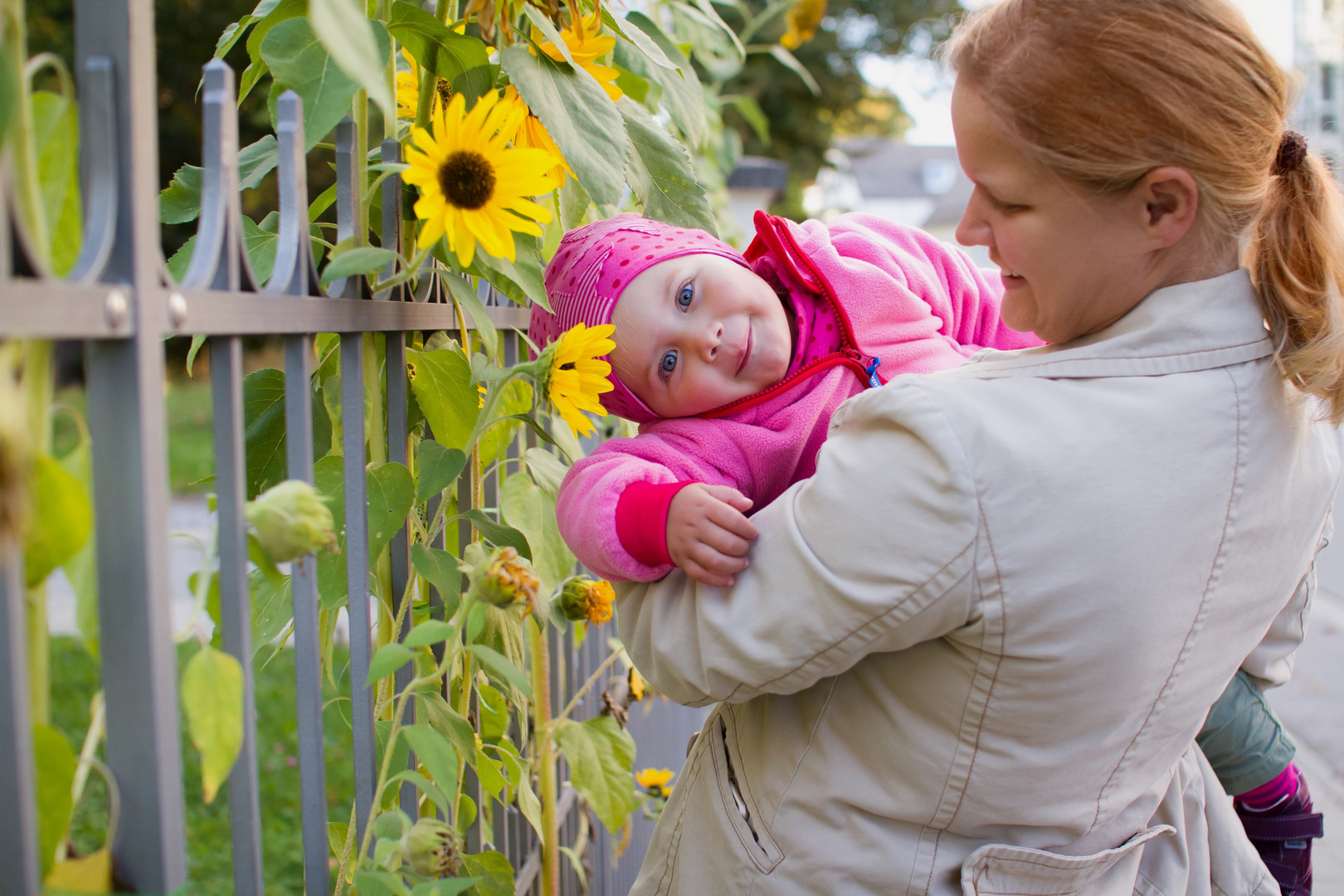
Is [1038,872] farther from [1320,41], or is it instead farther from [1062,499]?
[1320,41]

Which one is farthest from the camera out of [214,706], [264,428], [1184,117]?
[264,428]

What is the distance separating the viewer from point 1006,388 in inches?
31.8

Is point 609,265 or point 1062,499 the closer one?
point 1062,499

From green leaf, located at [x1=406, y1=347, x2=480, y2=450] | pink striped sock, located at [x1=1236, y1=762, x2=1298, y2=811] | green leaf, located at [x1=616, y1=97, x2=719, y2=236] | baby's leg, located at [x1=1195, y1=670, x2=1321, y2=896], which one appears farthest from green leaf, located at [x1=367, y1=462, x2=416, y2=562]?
pink striped sock, located at [x1=1236, y1=762, x2=1298, y2=811]

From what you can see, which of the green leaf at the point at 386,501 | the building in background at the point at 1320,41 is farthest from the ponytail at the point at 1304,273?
the building in background at the point at 1320,41

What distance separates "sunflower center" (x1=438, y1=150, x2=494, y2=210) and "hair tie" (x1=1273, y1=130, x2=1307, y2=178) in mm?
697

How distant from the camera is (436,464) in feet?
3.36

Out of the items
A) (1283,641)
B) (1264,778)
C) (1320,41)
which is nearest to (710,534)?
→ (1283,641)

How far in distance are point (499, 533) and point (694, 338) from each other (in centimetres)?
32

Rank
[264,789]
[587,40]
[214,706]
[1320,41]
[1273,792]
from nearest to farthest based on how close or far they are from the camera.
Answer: [214,706] → [587,40] → [1273,792] → [264,789] → [1320,41]

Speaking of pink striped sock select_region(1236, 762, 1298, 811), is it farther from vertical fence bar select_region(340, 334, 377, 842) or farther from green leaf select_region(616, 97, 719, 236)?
vertical fence bar select_region(340, 334, 377, 842)

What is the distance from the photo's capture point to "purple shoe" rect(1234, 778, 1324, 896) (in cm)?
150

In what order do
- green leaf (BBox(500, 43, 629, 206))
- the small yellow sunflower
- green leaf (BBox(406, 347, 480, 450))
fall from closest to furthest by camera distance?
green leaf (BBox(500, 43, 629, 206)) → green leaf (BBox(406, 347, 480, 450)) → the small yellow sunflower

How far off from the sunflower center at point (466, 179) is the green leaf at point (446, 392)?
0.22 metres
